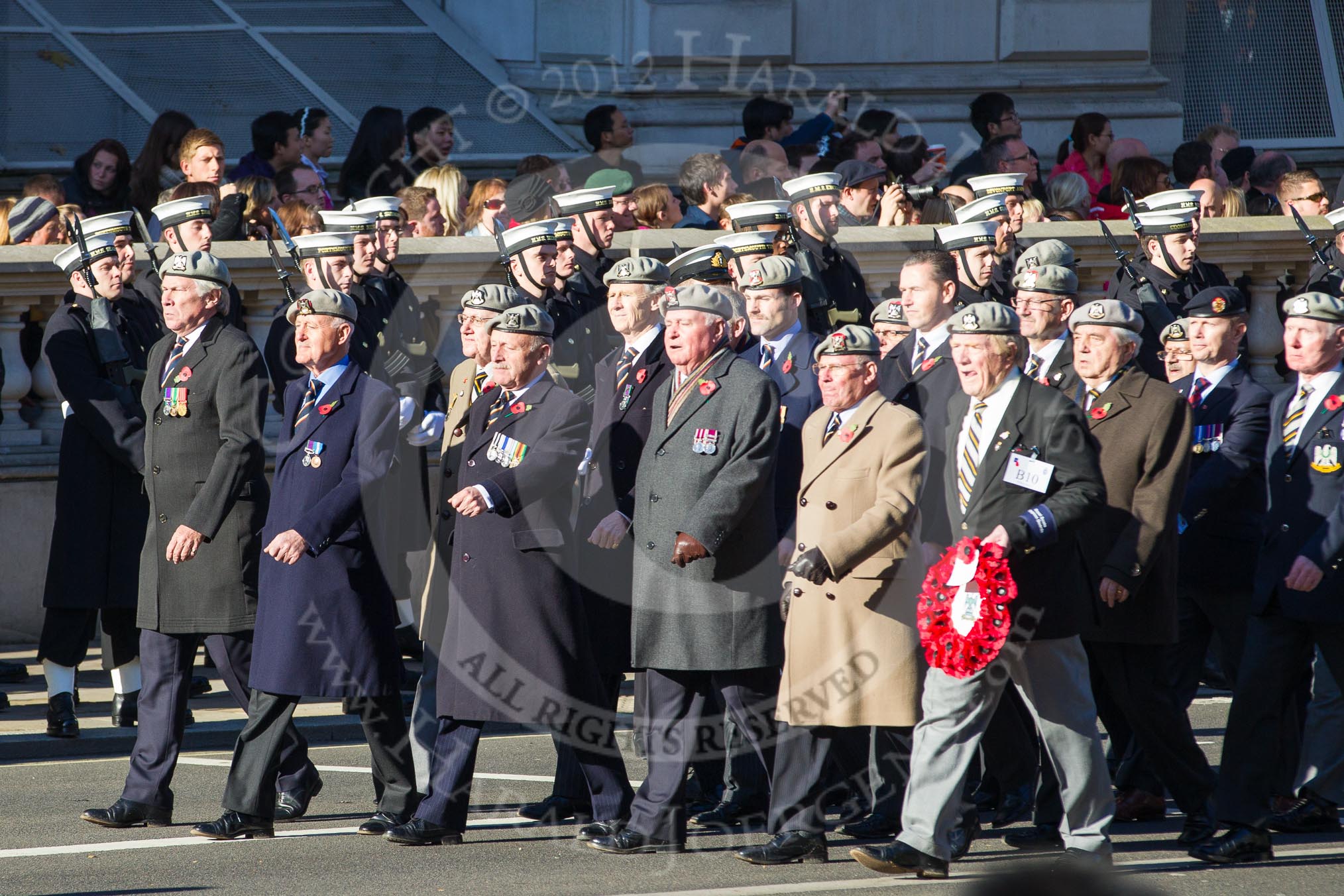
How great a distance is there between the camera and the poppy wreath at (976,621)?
6738mm

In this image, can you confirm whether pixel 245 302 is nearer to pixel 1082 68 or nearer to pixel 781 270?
pixel 781 270

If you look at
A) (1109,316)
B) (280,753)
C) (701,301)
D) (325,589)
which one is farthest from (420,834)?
(1109,316)

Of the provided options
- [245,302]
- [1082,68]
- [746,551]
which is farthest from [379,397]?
[1082,68]

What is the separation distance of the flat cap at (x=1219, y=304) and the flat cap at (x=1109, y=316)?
697 millimetres

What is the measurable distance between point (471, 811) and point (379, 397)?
1751 mm

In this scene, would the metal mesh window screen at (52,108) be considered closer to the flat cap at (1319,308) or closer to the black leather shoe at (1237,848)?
the flat cap at (1319,308)

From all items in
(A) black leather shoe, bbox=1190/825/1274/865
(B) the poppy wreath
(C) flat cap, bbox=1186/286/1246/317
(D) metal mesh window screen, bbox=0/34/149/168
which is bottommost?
(A) black leather shoe, bbox=1190/825/1274/865

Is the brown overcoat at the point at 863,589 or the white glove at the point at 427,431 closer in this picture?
the brown overcoat at the point at 863,589

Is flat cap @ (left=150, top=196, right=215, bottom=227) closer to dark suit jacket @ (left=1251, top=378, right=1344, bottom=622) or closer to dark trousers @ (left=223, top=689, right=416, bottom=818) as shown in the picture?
dark trousers @ (left=223, top=689, right=416, bottom=818)

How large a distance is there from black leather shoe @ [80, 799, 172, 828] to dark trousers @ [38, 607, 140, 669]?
→ 188 cm

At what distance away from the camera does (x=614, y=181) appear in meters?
12.6

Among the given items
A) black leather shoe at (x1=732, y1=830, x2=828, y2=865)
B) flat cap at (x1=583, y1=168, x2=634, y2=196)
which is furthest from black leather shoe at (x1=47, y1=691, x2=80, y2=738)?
flat cap at (x1=583, y1=168, x2=634, y2=196)

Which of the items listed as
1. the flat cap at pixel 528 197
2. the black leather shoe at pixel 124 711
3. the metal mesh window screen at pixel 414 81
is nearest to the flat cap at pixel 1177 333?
the flat cap at pixel 528 197

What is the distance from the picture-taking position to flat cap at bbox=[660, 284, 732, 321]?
25.3 feet
